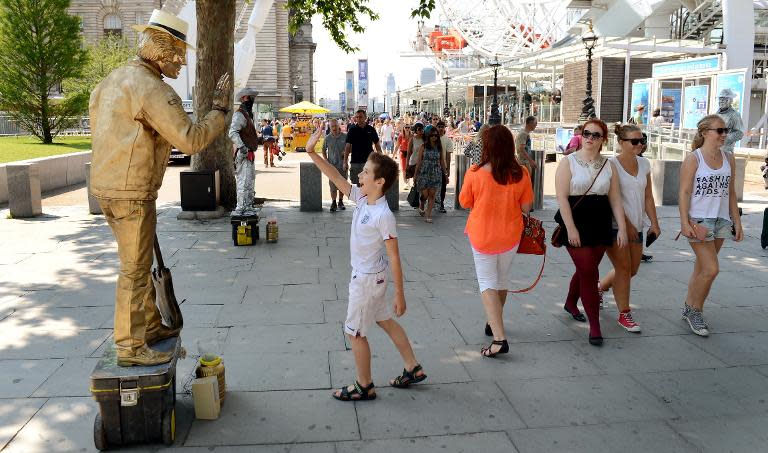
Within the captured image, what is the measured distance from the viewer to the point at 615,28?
38.9 meters

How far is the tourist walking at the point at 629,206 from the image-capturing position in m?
5.46

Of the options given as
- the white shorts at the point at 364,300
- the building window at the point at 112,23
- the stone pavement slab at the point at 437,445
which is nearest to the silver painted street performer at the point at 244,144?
the white shorts at the point at 364,300

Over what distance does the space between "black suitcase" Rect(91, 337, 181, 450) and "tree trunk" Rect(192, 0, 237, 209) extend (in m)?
8.41

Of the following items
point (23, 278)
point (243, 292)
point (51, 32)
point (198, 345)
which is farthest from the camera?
point (51, 32)

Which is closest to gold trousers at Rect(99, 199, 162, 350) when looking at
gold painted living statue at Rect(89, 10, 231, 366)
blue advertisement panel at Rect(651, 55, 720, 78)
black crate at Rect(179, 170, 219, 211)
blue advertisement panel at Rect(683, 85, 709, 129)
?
gold painted living statue at Rect(89, 10, 231, 366)

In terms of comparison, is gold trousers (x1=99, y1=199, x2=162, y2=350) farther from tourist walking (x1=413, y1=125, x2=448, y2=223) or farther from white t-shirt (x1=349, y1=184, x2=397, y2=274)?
tourist walking (x1=413, y1=125, x2=448, y2=223)

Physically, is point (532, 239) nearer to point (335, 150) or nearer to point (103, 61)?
point (335, 150)

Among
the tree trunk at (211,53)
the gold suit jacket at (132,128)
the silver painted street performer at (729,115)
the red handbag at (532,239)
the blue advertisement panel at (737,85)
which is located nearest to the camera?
the gold suit jacket at (132,128)

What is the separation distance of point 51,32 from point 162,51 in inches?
1004

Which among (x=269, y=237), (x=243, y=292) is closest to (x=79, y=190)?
(x=269, y=237)

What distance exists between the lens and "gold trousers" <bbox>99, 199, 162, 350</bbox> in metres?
3.46

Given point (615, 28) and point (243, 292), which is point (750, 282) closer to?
point (243, 292)

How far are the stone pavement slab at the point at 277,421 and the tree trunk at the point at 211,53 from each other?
8.02m

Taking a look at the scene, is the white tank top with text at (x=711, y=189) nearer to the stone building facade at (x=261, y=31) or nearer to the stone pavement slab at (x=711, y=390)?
the stone pavement slab at (x=711, y=390)
